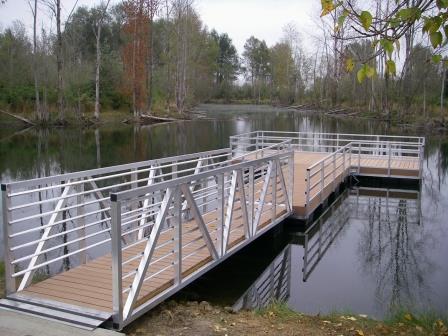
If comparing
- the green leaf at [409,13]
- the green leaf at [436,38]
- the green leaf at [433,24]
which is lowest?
the green leaf at [436,38]

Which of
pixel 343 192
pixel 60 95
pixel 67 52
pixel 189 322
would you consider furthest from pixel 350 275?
pixel 67 52

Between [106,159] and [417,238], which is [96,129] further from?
[417,238]

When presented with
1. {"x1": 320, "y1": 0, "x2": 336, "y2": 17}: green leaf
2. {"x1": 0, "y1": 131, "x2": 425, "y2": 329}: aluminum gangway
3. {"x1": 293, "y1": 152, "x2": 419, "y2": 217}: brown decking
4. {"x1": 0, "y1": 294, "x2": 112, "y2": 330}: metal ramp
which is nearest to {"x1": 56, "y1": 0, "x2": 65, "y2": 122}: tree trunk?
{"x1": 293, "y1": 152, "x2": 419, "y2": 217}: brown decking

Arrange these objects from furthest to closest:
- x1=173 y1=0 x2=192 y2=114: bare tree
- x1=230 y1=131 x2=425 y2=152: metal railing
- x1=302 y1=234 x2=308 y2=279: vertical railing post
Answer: x1=173 y1=0 x2=192 y2=114: bare tree
x1=230 y1=131 x2=425 y2=152: metal railing
x1=302 y1=234 x2=308 y2=279: vertical railing post

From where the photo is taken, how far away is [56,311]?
14.9 feet

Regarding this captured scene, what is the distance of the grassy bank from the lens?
4.70 m

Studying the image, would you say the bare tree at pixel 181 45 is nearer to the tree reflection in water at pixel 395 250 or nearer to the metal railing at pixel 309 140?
the metal railing at pixel 309 140

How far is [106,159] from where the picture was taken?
20156 mm

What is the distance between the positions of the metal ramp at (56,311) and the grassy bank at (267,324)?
1.29 feet

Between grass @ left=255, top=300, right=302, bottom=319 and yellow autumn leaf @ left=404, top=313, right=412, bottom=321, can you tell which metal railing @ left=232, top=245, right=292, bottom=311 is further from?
yellow autumn leaf @ left=404, top=313, right=412, bottom=321

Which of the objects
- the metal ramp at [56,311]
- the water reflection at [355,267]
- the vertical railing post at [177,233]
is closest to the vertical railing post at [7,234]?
the metal ramp at [56,311]

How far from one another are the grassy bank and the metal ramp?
0.39 m

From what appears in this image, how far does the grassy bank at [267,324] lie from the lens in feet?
15.4

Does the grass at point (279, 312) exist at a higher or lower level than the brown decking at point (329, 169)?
lower
